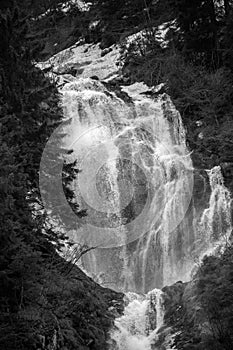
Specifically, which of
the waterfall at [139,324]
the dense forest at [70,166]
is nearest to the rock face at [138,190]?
the dense forest at [70,166]

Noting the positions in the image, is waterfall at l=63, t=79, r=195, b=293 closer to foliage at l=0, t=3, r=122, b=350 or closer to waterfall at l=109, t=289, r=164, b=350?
waterfall at l=109, t=289, r=164, b=350

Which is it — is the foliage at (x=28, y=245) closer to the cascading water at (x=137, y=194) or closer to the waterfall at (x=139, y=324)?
the waterfall at (x=139, y=324)

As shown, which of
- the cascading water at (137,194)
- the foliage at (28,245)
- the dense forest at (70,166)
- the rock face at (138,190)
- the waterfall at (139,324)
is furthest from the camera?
the rock face at (138,190)

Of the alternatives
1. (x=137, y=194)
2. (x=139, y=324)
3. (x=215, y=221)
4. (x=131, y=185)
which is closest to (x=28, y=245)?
(x=139, y=324)

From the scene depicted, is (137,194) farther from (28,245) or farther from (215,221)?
(28,245)

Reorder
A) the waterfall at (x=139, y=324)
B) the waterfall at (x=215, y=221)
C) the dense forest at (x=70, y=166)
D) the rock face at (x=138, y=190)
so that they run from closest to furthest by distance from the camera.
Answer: the dense forest at (x=70, y=166) < the waterfall at (x=139, y=324) < the waterfall at (x=215, y=221) < the rock face at (x=138, y=190)

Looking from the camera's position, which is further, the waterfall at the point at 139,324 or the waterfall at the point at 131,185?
the waterfall at the point at 131,185
